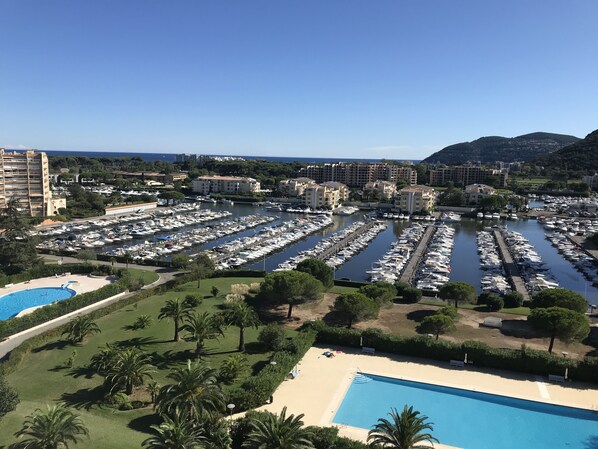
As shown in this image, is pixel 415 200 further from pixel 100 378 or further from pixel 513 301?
pixel 100 378

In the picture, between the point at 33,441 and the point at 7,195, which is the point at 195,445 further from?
the point at 7,195

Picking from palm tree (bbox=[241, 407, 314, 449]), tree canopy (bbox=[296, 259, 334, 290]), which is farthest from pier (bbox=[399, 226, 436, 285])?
palm tree (bbox=[241, 407, 314, 449])

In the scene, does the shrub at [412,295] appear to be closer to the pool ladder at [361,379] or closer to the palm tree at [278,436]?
the pool ladder at [361,379]

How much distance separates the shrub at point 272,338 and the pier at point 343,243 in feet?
87.5

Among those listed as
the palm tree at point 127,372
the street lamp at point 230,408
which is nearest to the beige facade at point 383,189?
the palm tree at point 127,372

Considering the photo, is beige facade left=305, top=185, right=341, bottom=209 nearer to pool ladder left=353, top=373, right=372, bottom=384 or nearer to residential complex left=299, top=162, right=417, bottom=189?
residential complex left=299, top=162, right=417, bottom=189

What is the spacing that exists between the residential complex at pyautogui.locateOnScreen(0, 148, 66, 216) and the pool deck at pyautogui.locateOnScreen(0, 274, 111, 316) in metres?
38.7

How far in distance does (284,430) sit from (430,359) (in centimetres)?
1373

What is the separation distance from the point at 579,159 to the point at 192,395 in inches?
7675

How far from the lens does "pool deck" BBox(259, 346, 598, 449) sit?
2098 cm

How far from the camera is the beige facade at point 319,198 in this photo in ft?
330

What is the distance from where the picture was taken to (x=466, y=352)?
83.5ft

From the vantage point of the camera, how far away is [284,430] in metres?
15.3

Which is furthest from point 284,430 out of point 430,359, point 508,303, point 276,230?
point 276,230
